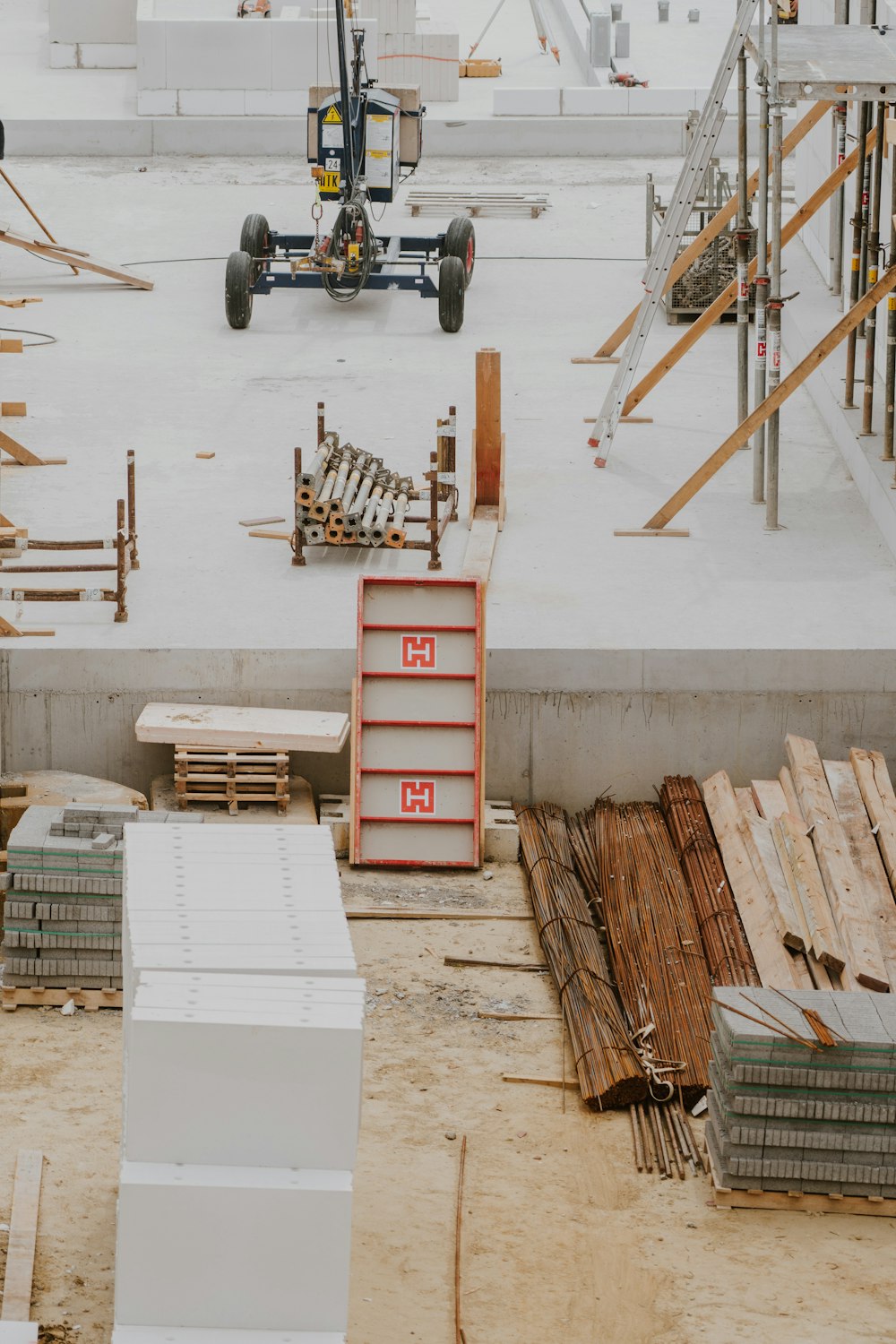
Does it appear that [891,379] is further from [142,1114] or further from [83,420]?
[142,1114]

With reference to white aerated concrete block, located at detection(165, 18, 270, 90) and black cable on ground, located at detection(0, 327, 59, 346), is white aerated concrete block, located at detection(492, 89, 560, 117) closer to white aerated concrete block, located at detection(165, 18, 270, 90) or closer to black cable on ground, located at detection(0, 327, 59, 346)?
white aerated concrete block, located at detection(165, 18, 270, 90)

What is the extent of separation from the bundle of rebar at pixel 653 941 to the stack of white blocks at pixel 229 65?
1836 cm

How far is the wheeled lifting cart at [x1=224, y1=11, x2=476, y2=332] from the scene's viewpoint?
66.8 feet

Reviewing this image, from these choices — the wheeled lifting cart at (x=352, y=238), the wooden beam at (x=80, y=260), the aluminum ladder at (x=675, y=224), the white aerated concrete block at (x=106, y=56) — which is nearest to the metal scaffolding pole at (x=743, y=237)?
the aluminum ladder at (x=675, y=224)

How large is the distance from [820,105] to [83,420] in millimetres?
6818

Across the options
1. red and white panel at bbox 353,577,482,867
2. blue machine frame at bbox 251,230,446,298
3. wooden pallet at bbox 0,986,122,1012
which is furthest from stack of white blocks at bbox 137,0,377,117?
wooden pallet at bbox 0,986,122,1012

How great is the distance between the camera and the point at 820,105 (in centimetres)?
1798

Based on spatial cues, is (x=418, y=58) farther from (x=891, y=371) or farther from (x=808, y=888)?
(x=808, y=888)

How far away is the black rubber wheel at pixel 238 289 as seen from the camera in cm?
2020

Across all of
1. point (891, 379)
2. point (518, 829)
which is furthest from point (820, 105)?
point (518, 829)

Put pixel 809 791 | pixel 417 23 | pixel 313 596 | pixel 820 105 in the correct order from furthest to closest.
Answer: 1. pixel 417 23
2. pixel 820 105
3. pixel 313 596
4. pixel 809 791

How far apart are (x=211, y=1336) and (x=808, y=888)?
5.87 m

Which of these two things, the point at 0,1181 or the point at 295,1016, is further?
the point at 0,1181

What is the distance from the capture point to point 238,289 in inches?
800
